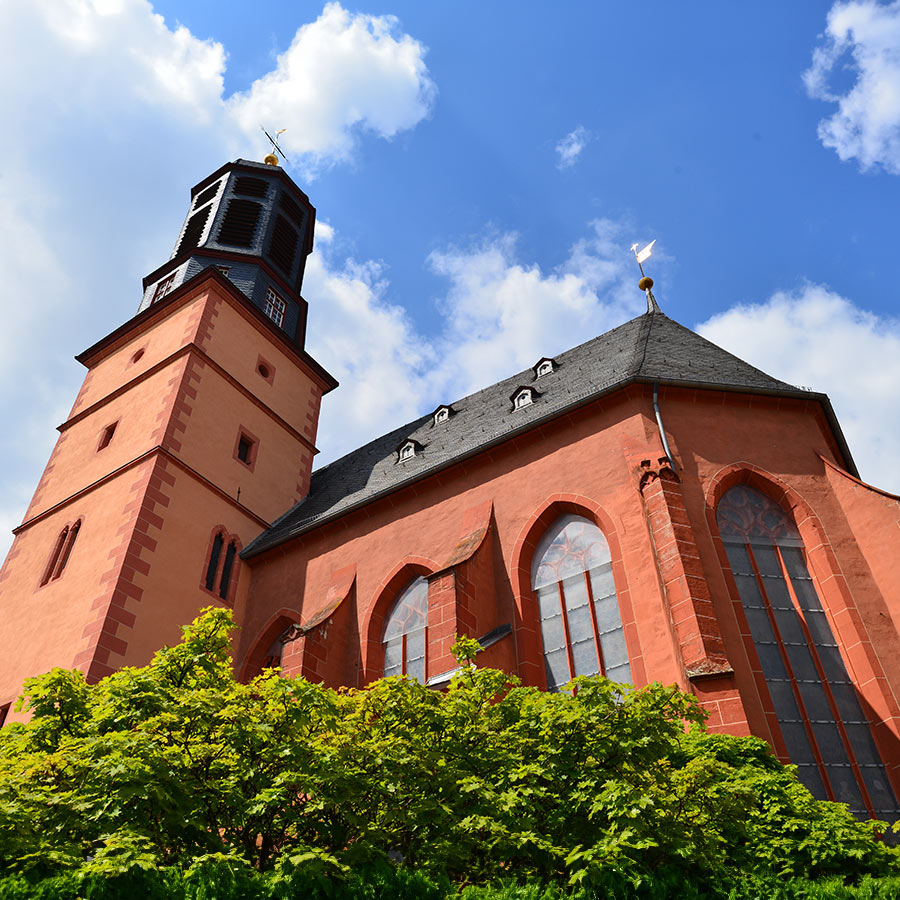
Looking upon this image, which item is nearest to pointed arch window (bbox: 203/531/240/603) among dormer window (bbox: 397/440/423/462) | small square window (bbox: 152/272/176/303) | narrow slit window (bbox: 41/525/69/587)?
narrow slit window (bbox: 41/525/69/587)

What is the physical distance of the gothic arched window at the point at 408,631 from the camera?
43.5 ft

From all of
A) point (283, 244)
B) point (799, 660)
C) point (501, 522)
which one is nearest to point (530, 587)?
point (501, 522)

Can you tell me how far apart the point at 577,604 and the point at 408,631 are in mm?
3133

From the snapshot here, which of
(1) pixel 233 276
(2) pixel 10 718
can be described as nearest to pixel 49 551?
(2) pixel 10 718

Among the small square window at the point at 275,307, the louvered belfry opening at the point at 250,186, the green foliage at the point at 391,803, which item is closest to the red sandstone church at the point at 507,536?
the small square window at the point at 275,307

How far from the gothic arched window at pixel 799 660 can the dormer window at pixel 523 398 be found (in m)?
4.82

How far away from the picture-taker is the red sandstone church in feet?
34.4

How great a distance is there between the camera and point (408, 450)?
17.7 metres

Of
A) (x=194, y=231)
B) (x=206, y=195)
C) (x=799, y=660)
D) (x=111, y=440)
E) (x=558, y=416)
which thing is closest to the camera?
(x=799, y=660)

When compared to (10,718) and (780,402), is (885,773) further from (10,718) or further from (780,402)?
(10,718)

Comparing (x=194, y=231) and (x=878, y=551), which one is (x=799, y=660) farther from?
(x=194, y=231)

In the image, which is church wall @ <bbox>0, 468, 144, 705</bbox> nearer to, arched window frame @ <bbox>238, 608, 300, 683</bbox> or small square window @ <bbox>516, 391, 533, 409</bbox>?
arched window frame @ <bbox>238, 608, 300, 683</bbox>

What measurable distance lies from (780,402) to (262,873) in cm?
1089

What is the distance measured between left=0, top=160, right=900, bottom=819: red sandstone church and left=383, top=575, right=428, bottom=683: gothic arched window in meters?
0.05
